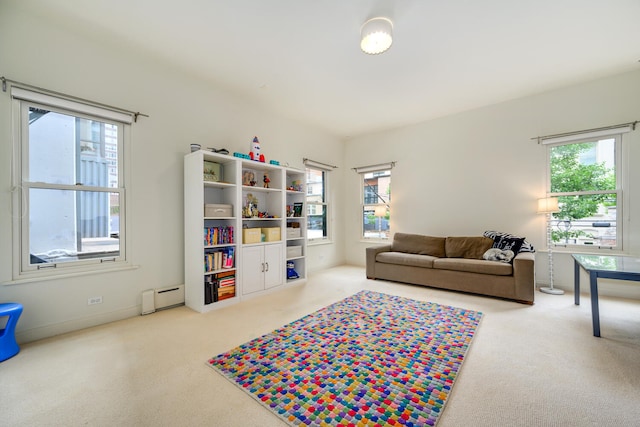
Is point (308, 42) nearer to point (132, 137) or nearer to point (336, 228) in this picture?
point (132, 137)

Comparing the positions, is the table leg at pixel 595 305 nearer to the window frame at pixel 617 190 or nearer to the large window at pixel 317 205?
the window frame at pixel 617 190

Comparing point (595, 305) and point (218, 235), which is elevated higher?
point (218, 235)

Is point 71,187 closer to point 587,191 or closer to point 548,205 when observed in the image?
point 548,205

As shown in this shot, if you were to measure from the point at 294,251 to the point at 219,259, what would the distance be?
135cm

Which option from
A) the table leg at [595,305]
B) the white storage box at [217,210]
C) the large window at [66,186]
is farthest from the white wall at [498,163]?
the large window at [66,186]

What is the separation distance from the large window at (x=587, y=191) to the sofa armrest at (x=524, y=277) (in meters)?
1.18

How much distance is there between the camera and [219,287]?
315cm

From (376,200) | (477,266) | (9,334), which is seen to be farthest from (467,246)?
(9,334)

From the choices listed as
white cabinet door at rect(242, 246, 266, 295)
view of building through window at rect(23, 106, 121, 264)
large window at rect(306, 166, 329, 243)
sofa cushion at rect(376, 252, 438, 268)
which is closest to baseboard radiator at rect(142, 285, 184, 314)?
view of building through window at rect(23, 106, 121, 264)

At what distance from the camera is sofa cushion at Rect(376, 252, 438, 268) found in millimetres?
3917

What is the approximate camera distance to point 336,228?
227 inches

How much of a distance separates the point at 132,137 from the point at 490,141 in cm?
514

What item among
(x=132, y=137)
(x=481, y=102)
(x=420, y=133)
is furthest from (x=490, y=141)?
(x=132, y=137)

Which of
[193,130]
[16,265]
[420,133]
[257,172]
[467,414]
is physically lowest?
[467,414]
